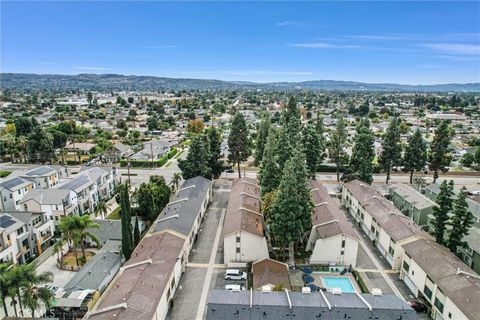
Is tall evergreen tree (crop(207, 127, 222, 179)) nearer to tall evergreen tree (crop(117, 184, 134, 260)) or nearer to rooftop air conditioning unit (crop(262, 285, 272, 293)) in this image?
tall evergreen tree (crop(117, 184, 134, 260))

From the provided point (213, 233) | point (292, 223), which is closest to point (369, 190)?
point (292, 223)

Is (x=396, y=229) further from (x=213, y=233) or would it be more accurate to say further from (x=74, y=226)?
(x=74, y=226)

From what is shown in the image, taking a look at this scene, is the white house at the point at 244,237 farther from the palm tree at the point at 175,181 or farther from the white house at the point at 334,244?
the palm tree at the point at 175,181

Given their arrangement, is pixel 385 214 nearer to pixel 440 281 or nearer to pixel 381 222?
pixel 381 222

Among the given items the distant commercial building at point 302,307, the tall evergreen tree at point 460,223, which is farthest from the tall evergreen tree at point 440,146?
the distant commercial building at point 302,307

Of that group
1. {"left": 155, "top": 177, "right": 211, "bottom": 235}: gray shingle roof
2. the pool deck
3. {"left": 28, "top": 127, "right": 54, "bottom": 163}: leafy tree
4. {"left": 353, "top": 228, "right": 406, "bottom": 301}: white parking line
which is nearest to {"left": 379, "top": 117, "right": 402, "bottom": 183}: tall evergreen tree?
{"left": 353, "top": 228, "right": 406, "bottom": 301}: white parking line

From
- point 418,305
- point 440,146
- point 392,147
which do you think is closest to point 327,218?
point 418,305
